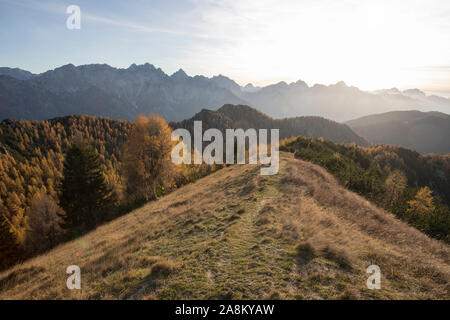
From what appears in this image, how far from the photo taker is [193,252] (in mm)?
10445

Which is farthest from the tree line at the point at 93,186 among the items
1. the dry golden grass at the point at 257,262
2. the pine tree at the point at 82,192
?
the dry golden grass at the point at 257,262

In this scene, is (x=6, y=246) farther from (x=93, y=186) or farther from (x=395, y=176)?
(x=395, y=176)

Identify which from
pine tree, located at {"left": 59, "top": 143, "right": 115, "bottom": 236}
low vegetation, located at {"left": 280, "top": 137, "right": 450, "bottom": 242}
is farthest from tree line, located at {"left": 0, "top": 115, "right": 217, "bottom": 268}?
low vegetation, located at {"left": 280, "top": 137, "right": 450, "bottom": 242}

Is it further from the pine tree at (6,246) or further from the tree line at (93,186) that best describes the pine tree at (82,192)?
the pine tree at (6,246)

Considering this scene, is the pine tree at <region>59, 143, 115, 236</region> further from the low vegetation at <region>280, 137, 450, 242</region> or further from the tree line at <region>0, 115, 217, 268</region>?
the low vegetation at <region>280, 137, 450, 242</region>

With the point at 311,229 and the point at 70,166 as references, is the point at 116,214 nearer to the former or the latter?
the point at 70,166

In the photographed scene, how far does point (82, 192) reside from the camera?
3694cm

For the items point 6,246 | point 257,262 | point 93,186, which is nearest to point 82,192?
point 93,186

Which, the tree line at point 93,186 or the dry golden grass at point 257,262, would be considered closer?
the dry golden grass at point 257,262

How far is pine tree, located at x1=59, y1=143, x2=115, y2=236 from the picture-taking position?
35.3 metres

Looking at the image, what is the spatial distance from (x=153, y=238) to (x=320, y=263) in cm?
1021

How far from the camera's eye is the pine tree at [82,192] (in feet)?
116
